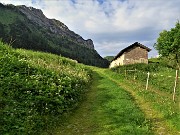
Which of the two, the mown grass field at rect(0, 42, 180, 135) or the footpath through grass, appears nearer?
the mown grass field at rect(0, 42, 180, 135)

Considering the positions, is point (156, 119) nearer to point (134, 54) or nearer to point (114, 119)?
point (114, 119)

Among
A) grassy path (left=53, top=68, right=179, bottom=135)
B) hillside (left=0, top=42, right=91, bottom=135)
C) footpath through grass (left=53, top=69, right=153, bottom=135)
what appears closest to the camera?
hillside (left=0, top=42, right=91, bottom=135)

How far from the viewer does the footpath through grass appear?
1546 centimetres

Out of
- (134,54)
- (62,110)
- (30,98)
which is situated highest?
(134,54)

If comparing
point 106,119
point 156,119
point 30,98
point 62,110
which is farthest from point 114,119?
point 30,98

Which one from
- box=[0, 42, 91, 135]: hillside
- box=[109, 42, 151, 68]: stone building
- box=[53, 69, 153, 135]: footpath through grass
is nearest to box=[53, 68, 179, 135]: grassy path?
box=[53, 69, 153, 135]: footpath through grass

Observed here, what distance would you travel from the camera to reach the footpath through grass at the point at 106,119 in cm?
1546

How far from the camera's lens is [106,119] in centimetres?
1750

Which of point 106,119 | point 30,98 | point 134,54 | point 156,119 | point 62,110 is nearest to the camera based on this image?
point 30,98

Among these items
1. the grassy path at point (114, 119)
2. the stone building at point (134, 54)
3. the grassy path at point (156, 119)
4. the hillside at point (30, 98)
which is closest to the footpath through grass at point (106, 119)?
the grassy path at point (114, 119)

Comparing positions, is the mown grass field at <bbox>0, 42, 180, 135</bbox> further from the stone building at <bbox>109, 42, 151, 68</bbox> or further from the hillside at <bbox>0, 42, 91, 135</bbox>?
the stone building at <bbox>109, 42, 151, 68</bbox>

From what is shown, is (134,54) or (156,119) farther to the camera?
(134,54)

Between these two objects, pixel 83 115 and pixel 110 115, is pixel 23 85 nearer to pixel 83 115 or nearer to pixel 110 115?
pixel 83 115

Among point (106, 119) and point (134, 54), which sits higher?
point (134, 54)
